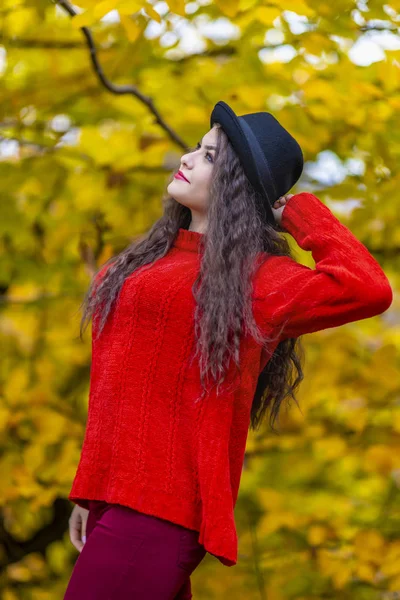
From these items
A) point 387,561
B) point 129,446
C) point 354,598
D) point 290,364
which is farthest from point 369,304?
point 354,598

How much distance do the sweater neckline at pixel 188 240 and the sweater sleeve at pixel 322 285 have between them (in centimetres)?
20

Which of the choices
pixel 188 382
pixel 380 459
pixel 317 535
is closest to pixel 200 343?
pixel 188 382

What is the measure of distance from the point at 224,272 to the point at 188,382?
0.25 m

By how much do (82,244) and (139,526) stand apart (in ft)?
5.94

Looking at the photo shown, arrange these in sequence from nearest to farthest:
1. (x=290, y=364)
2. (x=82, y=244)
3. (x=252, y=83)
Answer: (x=290, y=364) → (x=252, y=83) → (x=82, y=244)

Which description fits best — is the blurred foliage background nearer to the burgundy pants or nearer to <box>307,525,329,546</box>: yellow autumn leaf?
<box>307,525,329,546</box>: yellow autumn leaf

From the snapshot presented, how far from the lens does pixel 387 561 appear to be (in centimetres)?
293

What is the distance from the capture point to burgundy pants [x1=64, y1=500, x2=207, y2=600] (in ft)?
5.41

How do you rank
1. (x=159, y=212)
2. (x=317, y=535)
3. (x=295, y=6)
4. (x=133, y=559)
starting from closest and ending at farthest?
(x=133, y=559)
(x=295, y=6)
(x=317, y=535)
(x=159, y=212)

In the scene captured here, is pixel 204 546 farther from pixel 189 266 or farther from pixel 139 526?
pixel 189 266

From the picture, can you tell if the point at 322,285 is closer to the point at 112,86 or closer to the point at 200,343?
the point at 200,343

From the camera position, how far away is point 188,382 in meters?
1.73

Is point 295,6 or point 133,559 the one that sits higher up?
point 295,6

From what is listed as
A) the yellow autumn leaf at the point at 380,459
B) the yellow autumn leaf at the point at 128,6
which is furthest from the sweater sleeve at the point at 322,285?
the yellow autumn leaf at the point at 380,459
